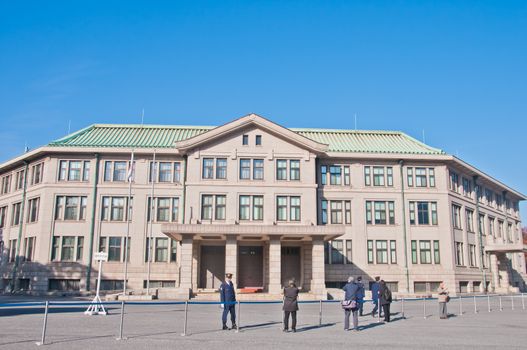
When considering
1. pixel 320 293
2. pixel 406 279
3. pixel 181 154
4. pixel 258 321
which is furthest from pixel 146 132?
pixel 258 321

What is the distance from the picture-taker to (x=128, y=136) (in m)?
44.5

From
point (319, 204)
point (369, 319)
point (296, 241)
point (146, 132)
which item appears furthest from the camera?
point (146, 132)

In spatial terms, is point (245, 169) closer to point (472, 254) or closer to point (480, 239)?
point (472, 254)

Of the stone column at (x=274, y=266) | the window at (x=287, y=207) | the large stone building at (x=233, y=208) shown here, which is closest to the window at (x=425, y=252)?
the large stone building at (x=233, y=208)

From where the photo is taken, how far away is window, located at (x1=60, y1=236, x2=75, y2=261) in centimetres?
3981

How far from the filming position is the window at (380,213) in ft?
139

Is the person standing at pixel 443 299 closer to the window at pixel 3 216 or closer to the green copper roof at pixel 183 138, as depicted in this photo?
the green copper roof at pixel 183 138

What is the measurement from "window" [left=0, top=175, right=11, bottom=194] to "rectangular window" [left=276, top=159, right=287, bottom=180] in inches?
993

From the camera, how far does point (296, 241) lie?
3894 cm

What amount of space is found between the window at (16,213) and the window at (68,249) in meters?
6.41

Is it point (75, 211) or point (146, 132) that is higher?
point (146, 132)

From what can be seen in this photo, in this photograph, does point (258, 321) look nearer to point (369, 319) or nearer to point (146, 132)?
point (369, 319)

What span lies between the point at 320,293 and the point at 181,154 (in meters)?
16.0

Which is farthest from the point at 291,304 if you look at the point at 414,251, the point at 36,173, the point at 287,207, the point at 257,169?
the point at 36,173
